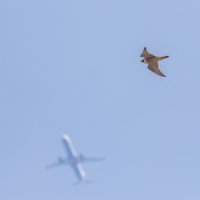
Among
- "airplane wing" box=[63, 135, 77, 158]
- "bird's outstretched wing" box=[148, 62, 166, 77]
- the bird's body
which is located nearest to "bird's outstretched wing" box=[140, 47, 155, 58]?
the bird's body

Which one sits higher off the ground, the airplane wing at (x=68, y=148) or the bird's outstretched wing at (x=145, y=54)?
the airplane wing at (x=68, y=148)

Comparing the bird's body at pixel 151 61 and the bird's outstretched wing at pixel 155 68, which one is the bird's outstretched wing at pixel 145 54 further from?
the bird's outstretched wing at pixel 155 68

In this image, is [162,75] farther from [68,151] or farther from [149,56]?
[68,151]

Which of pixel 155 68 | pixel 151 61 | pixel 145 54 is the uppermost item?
pixel 145 54

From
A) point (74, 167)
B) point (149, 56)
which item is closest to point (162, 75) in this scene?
point (149, 56)

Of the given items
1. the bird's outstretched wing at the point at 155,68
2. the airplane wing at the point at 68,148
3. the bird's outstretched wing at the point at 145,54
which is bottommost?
the bird's outstretched wing at the point at 155,68

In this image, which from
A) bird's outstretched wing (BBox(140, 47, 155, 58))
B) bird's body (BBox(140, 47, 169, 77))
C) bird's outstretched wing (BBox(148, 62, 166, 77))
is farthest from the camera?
bird's outstretched wing (BBox(148, 62, 166, 77))

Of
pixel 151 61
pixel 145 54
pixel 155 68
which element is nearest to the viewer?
pixel 145 54

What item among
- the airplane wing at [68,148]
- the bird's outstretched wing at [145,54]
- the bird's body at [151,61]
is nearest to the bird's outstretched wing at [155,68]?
the bird's body at [151,61]

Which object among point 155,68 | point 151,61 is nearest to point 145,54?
point 151,61

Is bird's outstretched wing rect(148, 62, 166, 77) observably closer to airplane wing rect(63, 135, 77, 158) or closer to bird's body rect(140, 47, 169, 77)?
bird's body rect(140, 47, 169, 77)

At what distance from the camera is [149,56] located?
2844 centimetres

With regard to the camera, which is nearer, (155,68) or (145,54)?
(145,54)

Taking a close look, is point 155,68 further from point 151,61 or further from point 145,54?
point 145,54
